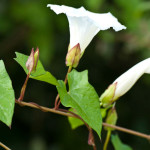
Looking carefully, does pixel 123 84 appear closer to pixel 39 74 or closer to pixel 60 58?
pixel 39 74

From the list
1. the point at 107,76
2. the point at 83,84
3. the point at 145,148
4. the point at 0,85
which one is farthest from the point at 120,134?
the point at 0,85

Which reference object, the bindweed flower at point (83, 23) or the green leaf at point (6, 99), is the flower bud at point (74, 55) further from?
the green leaf at point (6, 99)

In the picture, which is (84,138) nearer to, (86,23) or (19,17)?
(19,17)

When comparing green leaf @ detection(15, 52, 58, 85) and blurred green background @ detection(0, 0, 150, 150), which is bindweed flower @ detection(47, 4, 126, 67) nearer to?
green leaf @ detection(15, 52, 58, 85)

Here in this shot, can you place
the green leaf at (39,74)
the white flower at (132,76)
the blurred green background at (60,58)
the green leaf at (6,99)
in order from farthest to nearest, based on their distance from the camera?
the blurred green background at (60,58), the white flower at (132,76), the green leaf at (39,74), the green leaf at (6,99)

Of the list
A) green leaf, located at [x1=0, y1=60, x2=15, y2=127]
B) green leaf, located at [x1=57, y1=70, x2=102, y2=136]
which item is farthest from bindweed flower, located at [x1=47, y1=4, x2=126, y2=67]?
green leaf, located at [x1=0, y1=60, x2=15, y2=127]

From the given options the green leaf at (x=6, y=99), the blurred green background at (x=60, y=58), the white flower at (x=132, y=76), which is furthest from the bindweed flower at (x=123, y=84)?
the blurred green background at (x=60, y=58)
